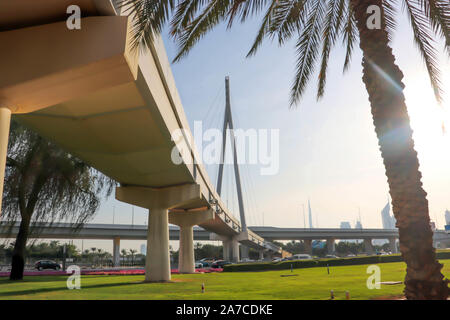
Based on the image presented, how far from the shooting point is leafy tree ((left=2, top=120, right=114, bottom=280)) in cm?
2156

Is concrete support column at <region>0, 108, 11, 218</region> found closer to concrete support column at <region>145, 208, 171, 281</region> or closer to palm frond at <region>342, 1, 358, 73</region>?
palm frond at <region>342, 1, 358, 73</region>

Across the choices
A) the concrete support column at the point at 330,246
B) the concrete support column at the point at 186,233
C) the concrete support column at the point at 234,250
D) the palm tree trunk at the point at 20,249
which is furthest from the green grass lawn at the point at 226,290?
the concrete support column at the point at 330,246

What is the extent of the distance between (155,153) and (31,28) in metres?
10.0

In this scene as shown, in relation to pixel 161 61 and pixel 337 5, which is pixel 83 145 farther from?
pixel 337 5

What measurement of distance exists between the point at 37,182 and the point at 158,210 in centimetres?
789

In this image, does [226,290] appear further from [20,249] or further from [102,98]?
[20,249]

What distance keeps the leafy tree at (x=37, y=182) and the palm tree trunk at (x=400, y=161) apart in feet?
63.4

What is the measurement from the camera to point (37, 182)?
72.7ft

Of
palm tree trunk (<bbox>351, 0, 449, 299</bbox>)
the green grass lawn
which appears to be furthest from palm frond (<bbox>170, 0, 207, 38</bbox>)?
the green grass lawn

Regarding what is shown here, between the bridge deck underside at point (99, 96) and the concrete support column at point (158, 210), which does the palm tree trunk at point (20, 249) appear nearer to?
the concrete support column at point (158, 210)

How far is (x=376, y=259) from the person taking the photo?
4006 centimetres

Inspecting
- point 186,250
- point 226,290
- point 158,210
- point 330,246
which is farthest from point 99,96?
point 330,246

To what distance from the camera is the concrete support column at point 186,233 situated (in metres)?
40.2
